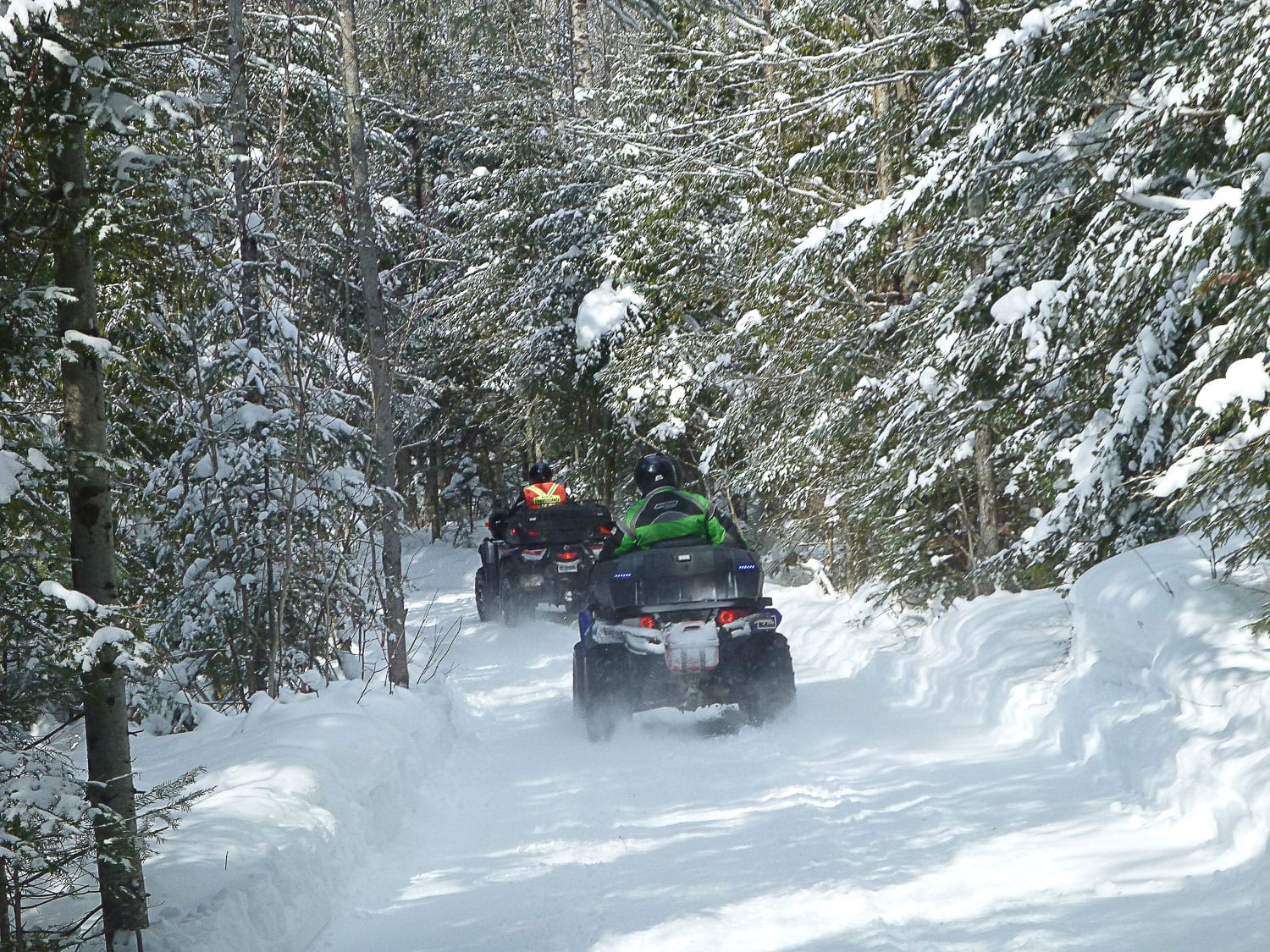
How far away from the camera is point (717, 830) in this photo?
5.29 m

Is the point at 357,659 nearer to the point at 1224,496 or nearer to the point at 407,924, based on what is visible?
the point at 407,924

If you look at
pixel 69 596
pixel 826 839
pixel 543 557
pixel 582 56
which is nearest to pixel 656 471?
pixel 826 839

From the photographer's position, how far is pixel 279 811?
509 centimetres

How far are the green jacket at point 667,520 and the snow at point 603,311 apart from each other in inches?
402

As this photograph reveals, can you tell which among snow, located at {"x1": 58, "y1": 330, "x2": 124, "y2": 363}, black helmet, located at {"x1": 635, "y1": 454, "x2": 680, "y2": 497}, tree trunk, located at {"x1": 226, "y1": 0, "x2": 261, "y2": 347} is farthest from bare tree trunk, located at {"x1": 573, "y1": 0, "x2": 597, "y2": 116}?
snow, located at {"x1": 58, "y1": 330, "x2": 124, "y2": 363}

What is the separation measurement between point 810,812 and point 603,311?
13998 mm

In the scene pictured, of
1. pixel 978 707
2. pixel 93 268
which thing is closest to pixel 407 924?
pixel 93 268

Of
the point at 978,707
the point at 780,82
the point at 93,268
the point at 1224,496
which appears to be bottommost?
the point at 978,707

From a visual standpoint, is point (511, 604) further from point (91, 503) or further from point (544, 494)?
point (91, 503)

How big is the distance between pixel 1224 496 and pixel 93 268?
15.8 feet

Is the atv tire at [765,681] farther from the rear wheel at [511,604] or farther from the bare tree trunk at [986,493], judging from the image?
the rear wheel at [511,604]

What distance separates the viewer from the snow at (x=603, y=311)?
18.3 meters

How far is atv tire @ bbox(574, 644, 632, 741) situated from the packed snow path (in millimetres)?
154

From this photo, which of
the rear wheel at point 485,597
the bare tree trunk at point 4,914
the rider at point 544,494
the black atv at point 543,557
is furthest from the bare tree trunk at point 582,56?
the bare tree trunk at point 4,914
